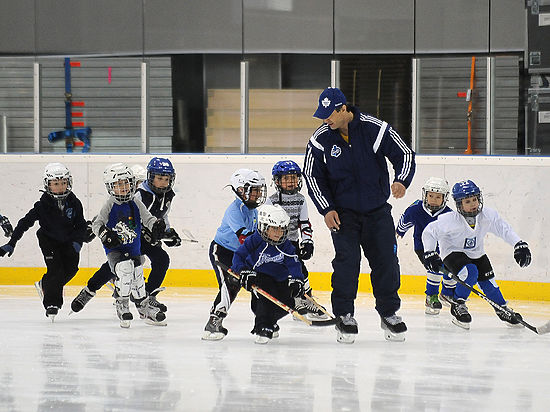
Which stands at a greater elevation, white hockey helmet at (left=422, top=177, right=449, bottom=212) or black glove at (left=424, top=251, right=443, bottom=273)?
white hockey helmet at (left=422, top=177, right=449, bottom=212)

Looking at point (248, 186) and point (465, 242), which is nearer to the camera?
point (248, 186)

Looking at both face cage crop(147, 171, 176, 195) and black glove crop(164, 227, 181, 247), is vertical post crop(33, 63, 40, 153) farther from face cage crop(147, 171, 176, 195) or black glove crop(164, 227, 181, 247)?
black glove crop(164, 227, 181, 247)

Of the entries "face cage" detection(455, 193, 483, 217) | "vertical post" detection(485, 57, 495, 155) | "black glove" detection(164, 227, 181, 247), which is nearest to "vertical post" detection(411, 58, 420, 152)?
"vertical post" detection(485, 57, 495, 155)

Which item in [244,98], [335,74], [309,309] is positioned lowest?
[309,309]

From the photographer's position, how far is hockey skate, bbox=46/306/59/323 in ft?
20.9

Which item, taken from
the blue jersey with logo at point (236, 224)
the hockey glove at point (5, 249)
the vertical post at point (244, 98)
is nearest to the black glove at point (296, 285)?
the blue jersey with logo at point (236, 224)

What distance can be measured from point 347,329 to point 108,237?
5.03 feet

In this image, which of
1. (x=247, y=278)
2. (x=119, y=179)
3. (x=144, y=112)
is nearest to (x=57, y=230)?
(x=119, y=179)

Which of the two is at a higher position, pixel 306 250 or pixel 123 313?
pixel 306 250

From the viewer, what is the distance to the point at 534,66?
856cm

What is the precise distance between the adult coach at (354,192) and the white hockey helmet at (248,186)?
1.35 ft

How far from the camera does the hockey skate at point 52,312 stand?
6.38 metres

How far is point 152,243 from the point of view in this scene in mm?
6242

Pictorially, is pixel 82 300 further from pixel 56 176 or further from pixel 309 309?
pixel 309 309
